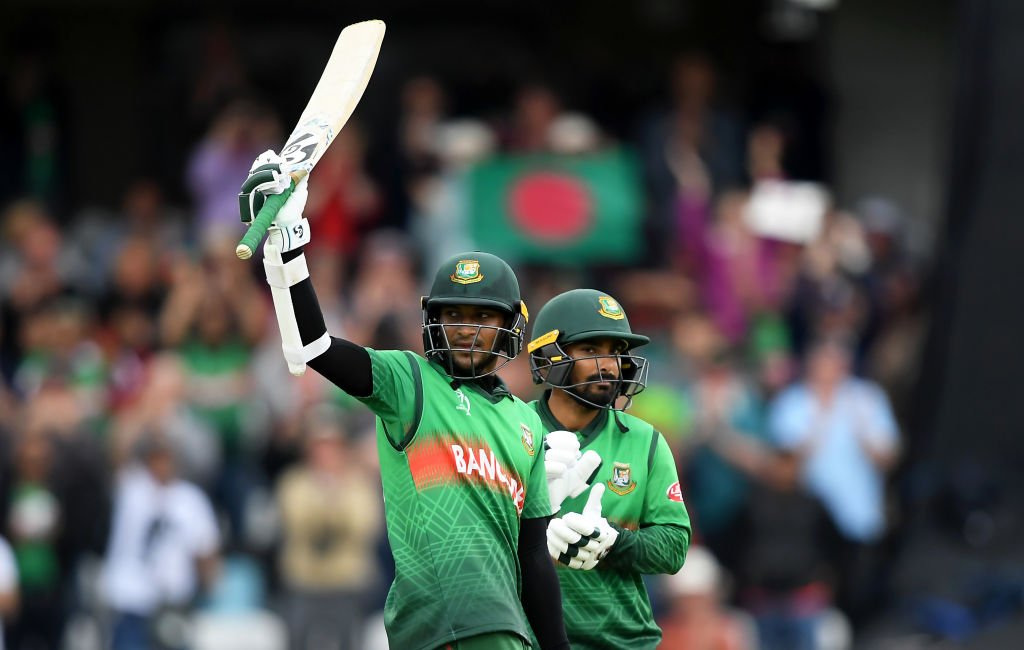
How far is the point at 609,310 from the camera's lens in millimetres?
6496

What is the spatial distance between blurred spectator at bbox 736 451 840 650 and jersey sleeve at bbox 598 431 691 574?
5040mm

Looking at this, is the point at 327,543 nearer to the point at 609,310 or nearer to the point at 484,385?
the point at 609,310

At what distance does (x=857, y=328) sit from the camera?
13531mm

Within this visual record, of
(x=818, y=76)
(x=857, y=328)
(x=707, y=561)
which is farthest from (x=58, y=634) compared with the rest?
(x=818, y=76)

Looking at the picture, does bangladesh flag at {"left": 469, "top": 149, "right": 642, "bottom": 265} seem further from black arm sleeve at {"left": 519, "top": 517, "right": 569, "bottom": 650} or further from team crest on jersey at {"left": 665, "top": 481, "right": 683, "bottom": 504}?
black arm sleeve at {"left": 519, "top": 517, "right": 569, "bottom": 650}

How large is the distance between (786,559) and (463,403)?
6.13 metres

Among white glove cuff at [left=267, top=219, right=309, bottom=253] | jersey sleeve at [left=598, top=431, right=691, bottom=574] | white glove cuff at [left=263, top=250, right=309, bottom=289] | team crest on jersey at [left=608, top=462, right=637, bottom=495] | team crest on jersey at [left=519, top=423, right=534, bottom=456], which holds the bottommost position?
jersey sleeve at [left=598, top=431, right=691, bottom=574]

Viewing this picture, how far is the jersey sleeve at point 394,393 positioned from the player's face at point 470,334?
17cm

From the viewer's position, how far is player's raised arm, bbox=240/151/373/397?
17.7 feet

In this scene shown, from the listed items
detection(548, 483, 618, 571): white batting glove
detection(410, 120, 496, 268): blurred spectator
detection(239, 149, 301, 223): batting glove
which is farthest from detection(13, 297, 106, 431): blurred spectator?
detection(239, 149, 301, 223): batting glove

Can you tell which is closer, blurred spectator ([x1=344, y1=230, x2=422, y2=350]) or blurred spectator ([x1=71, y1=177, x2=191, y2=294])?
blurred spectator ([x1=344, y1=230, x2=422, y2=350])

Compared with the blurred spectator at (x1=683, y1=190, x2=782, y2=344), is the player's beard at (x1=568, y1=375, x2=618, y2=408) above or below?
above

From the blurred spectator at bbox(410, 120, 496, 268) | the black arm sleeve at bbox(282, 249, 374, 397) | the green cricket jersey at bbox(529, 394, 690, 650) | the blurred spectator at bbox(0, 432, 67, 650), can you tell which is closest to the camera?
the black arm sleeve at bbox(282, 249, 374, 397)

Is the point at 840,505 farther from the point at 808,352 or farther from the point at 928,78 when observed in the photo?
the point at 928,78
